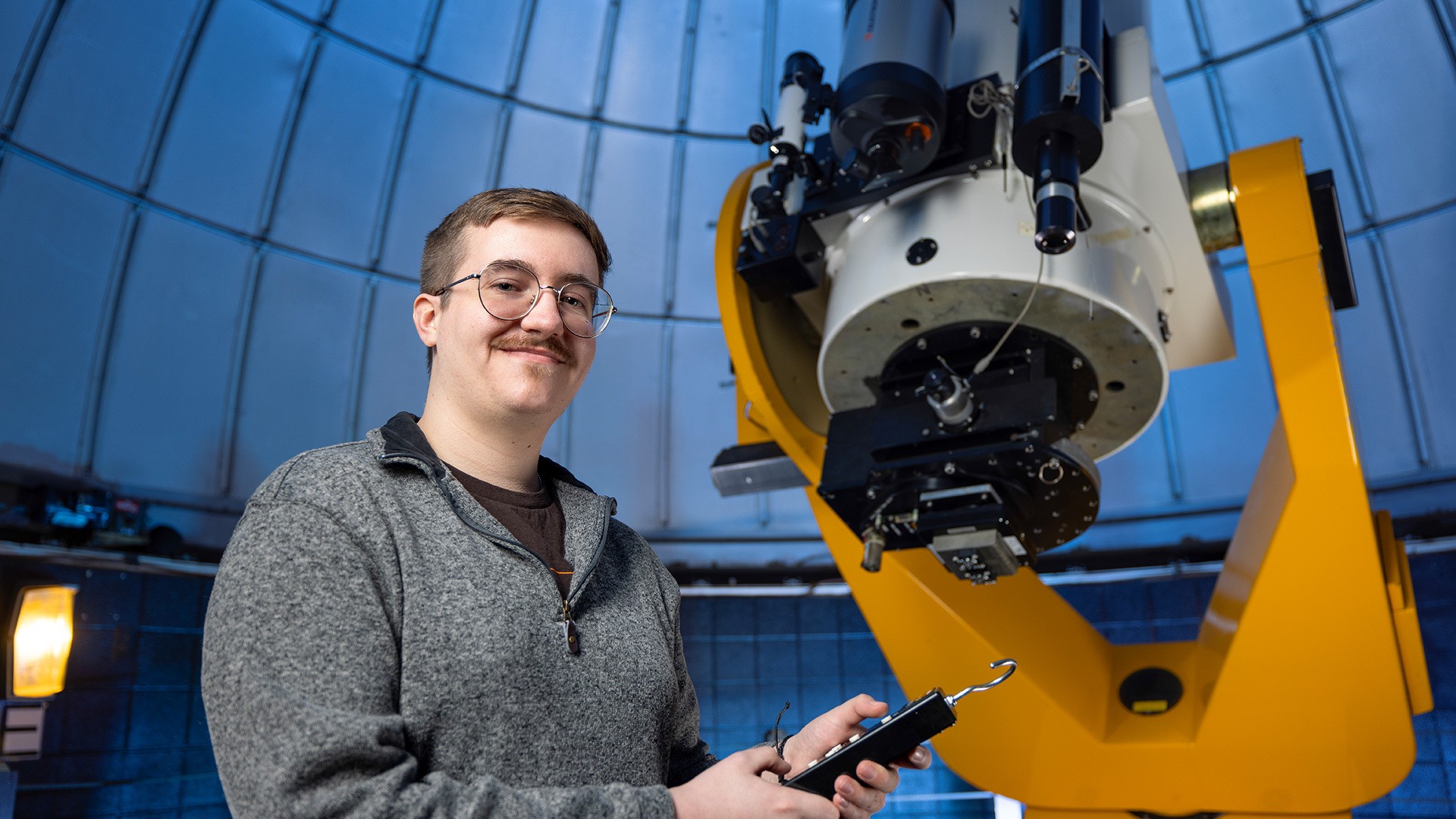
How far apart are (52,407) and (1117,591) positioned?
7570 mm

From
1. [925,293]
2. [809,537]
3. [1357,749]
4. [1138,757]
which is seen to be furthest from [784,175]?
[809,537]

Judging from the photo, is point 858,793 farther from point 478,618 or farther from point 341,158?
point 341,158

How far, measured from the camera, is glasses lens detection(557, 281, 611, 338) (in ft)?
5.34

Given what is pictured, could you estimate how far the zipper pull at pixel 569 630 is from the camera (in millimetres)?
1417

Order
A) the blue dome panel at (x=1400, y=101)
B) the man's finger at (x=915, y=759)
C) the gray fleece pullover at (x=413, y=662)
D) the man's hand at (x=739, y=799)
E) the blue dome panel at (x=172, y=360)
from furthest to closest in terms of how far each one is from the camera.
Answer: the blue dome panel at (x=1400, y=101) → the blue dome panel at (x=172, y=360) → the man's finger at (x=915, y=759) → the man's hand at (x=739, y=799) → the gray fleece pullover at (x=413, y=662)

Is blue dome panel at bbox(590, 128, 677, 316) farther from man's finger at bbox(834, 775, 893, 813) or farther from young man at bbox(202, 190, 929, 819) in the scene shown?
man's finger at bbox(834, 775, 893, 813)

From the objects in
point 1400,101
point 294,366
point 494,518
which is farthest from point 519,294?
point 1400,101

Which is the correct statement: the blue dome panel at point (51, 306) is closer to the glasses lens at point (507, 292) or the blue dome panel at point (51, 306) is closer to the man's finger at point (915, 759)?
the glasses lens at point (507, 292)

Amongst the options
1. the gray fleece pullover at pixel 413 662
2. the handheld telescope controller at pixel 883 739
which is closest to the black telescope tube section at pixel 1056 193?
the handheld telescope controller at pixel 883 739

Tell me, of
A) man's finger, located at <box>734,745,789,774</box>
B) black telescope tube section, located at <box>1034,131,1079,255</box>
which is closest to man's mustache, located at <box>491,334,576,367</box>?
man's finger, located at <box>734,745,789,774</box>

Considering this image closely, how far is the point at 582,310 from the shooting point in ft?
5.52

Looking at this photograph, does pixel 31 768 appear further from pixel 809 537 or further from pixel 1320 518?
pixel 1320 518

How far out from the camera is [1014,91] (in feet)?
8.43

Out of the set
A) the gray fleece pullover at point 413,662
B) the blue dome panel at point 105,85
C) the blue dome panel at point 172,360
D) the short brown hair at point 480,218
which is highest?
the blue dome panel at point 105,85
